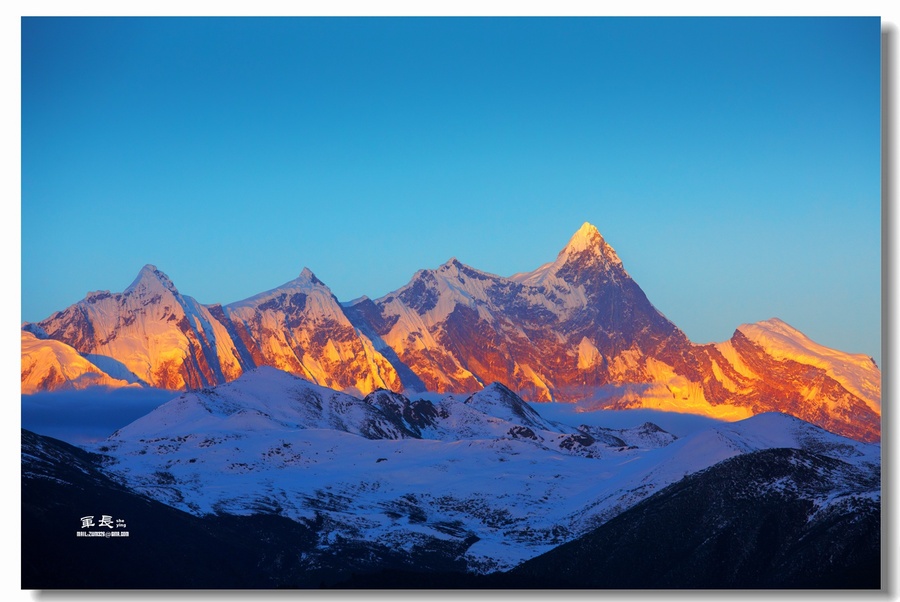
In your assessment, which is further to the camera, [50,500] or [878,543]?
[50,500]

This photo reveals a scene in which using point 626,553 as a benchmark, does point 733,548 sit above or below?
below

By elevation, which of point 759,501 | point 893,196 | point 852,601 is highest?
point 893,196

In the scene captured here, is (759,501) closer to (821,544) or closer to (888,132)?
(821,544)

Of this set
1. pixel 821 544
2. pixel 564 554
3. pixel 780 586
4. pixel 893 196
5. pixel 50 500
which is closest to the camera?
pixel 893 196

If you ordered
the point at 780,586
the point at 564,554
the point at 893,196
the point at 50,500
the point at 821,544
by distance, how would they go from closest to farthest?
the point at 893,196 < the point at 780,586 < the point at 821,544 < the point at 50,500 < the point at 564,554

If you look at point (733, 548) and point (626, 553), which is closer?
point (733, 548)

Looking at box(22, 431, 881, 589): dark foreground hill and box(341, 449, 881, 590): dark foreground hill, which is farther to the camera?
box(341, 449, 881, 590): dark foreground hill

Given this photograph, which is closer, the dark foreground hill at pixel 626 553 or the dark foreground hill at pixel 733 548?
the dark foreground hill at pixel 626 553
